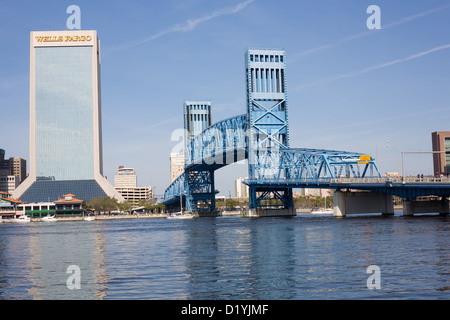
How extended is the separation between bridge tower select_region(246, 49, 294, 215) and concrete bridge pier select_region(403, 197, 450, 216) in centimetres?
4170

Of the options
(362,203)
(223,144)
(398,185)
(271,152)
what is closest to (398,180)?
(398,185)

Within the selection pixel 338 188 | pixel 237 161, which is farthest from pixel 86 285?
pixel 237 161

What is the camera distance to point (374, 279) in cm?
3066

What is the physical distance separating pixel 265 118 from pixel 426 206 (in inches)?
2043

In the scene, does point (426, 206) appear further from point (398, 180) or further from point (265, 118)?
point (265, 118)

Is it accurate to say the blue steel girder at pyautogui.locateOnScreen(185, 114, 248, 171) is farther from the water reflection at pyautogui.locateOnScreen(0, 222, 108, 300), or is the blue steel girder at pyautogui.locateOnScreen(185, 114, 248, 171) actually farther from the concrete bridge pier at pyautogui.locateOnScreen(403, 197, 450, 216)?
the water reflection at pyautogui.locateOnScreen(0, 222, 108, 300)

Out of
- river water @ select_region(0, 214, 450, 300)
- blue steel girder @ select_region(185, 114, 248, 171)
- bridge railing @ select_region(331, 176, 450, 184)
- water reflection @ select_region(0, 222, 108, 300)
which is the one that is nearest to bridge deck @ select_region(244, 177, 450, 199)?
bridge railing @ select_region(331, 176, 450, 184)

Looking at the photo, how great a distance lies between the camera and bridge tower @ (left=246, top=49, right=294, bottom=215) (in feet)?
483

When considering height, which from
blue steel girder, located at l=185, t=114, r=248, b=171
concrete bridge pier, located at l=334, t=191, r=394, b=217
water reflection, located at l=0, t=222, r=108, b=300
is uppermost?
blue steel girder, located at l=185, t=114, r=248, b=171

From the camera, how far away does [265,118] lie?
151250 mm

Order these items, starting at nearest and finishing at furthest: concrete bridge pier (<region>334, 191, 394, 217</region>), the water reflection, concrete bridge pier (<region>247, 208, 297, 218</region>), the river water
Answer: the river water, the water reflection, concrete bridge pier (<region>334, 191, 394, 217</region>), concrete bridge pier (<region>247, 208, 297, 218</region>)

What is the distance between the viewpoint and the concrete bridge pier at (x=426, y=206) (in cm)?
11231
